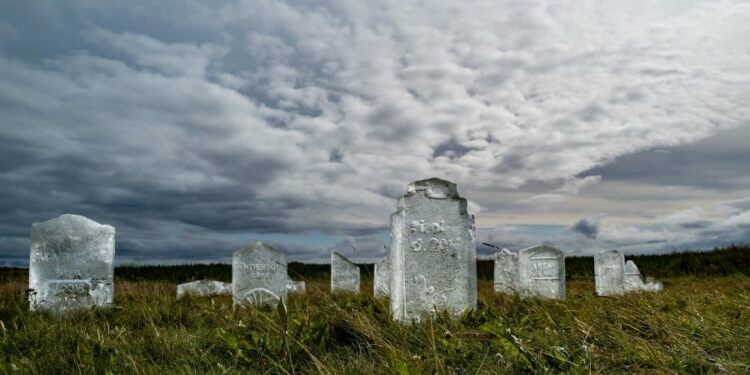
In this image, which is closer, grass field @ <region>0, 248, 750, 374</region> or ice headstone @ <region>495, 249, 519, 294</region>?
grass field @ <region>0, 248, 750, 374</region>

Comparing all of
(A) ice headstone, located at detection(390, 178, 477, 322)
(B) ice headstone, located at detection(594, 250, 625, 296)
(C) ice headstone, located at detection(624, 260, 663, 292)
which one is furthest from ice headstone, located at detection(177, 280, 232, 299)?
(C) ice headstone, located at detection(624, 260, 663, 292)

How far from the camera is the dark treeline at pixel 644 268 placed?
2303 centimetres

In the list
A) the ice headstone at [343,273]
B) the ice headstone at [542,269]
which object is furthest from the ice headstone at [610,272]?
the ice headstone at [343,273]

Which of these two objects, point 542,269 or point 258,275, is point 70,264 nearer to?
point 258,275

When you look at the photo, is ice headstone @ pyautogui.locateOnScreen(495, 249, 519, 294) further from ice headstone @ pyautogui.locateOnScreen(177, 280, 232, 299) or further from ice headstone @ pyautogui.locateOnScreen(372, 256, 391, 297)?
ice headstone @ pyautogui.locateOnScreen(177, 280, 232, 299)

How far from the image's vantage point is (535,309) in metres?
7.11

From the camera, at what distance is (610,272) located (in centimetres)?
1667

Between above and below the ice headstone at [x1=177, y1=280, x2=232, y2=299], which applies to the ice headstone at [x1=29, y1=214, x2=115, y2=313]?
above

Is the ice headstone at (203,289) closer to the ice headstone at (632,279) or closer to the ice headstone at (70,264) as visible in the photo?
the ice headstone at (70,264)

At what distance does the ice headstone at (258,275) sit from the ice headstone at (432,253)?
12.9 feet

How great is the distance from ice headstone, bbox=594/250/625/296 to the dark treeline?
583cm

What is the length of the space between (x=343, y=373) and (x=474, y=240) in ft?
13.2

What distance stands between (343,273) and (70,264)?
23.6ft

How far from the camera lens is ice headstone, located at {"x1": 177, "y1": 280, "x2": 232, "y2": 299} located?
43.1 ft
